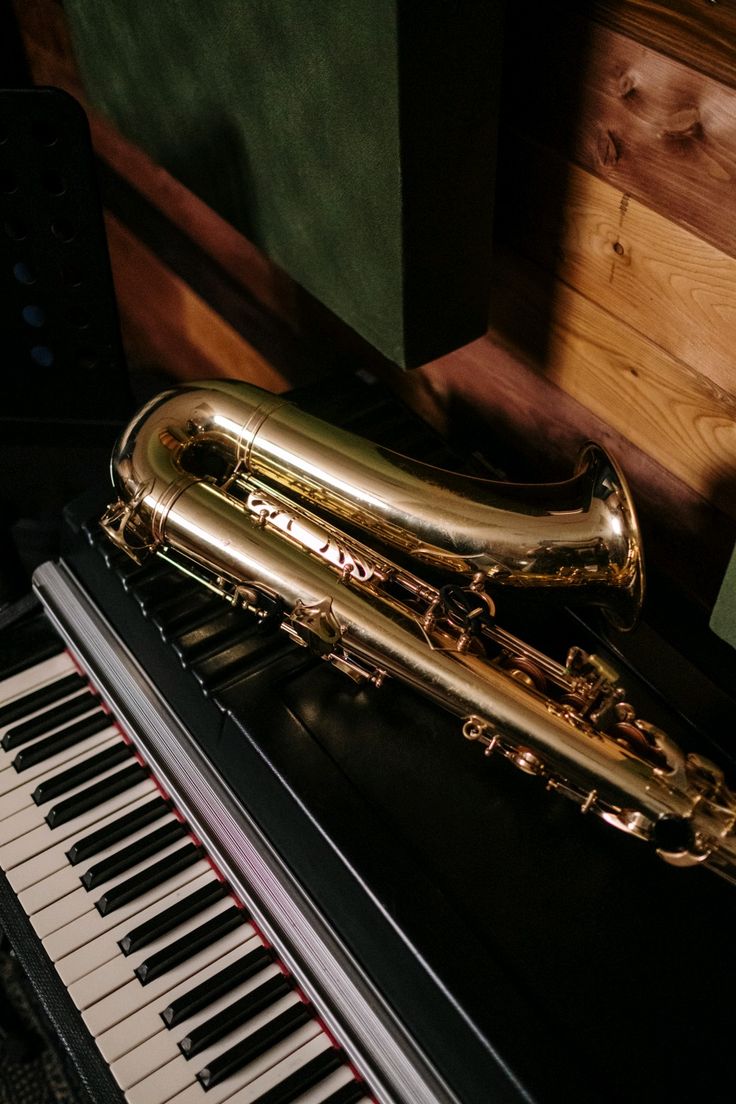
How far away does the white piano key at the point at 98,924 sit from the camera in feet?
3.66

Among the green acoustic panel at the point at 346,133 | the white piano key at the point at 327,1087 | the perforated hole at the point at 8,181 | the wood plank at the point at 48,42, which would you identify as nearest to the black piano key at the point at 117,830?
the white piano key at the point at 327,1087

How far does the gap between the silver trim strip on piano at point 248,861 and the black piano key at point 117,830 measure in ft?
0.12

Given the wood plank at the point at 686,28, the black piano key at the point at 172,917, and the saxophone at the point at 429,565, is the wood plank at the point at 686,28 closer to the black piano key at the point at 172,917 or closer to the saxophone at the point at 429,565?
the saxophone at the point at 429,565

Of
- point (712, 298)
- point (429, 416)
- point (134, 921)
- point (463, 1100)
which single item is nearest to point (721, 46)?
point (712, 298)

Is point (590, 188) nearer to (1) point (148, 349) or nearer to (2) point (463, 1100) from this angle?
(2) point (463, 1100)

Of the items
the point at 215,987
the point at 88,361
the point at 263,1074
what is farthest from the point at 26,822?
the point at 88,361

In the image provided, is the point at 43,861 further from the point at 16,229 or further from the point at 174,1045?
the point at 16,229

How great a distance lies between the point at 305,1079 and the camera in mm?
995

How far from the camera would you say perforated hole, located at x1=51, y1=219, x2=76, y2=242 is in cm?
135

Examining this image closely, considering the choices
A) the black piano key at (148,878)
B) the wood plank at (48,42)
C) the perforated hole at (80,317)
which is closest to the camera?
the black piano key at (148,878)

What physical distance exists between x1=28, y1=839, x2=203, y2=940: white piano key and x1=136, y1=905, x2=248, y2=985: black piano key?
7cm

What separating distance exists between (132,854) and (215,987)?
0.66 ft

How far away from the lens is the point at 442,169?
3.39 ft

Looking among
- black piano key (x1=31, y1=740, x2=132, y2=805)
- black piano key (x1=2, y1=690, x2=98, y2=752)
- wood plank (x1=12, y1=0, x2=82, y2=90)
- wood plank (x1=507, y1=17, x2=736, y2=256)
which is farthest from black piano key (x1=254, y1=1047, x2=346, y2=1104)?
wood plank (x1=12, y1=0, x2=82, y2=90)
